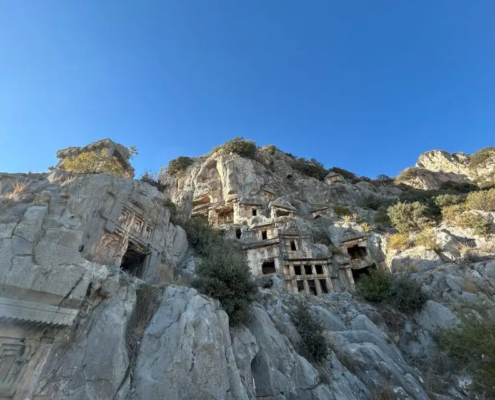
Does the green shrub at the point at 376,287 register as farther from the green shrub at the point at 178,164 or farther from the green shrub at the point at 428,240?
the green shrub at the point at 178,164

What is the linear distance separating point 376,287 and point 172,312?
46.0 feet

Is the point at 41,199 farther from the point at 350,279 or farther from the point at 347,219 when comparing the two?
the point at 347,219

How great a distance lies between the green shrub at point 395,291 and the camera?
52.7 feet

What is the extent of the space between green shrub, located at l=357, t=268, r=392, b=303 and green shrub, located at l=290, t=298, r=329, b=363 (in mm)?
7593

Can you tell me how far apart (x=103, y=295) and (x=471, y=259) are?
73.7 ft

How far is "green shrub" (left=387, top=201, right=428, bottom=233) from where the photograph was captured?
88.1 ft

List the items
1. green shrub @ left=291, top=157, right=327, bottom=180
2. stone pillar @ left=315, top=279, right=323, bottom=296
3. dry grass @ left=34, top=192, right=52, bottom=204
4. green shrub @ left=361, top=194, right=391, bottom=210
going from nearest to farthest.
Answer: dry grass @ left=34, top=192, right=52, bottom=204 → stone pillar @ left=315, top=279, right=323, bottom=296 → green shrub @ left=361, top=194, right=391, bottom=210 → green shrub @ left=291, top=157, right=327, bottom=180

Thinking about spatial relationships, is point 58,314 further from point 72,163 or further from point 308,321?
point 72,163

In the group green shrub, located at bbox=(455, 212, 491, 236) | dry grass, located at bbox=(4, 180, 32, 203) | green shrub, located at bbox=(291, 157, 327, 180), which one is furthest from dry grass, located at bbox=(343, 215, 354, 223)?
dry grass, located at bbox=(4, 180, 32, 203)

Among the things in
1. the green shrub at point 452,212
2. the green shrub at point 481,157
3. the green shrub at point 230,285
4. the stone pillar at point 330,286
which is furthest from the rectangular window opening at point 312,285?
the green shrub at point 481,157

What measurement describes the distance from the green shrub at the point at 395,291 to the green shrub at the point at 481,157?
166 ft

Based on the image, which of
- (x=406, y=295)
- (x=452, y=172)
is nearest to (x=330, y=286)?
(x=406, y=295)

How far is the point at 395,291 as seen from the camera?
16.8 meters

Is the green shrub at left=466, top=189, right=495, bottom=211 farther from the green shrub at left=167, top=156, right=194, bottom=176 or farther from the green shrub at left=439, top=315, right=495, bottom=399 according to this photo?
the green shrub at left=167, top=156, right=194, bottom=176
